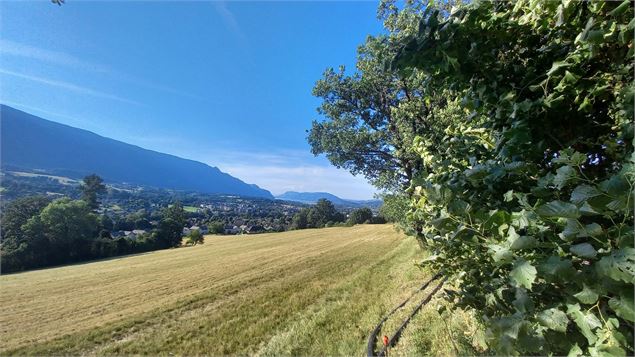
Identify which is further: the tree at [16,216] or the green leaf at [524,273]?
the tree at [16,216]

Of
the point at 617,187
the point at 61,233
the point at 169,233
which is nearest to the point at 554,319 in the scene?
the point at 617,187

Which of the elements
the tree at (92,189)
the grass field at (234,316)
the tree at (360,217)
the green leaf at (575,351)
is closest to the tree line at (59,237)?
the tree at (92,189)

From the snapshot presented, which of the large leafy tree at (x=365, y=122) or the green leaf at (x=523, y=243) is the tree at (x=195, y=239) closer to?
the large leafy tree at (x=365, y=122)

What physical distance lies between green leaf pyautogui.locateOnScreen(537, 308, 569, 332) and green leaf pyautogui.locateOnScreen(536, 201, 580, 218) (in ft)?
1.89

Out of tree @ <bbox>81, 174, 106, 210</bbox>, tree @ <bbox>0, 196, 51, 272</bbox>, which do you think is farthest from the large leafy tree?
tree @ <bbox>81, 174, 106, 210</bbox>

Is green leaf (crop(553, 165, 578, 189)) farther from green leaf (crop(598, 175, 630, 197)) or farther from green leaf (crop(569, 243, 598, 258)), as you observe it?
green leaf (crop(569, 243, 598, 258))

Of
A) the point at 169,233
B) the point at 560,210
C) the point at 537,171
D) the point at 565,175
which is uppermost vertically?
the point at 537,171

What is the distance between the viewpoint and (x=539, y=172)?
6.65 feet

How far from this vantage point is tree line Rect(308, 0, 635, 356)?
4.58 ft

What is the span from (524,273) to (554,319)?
391mm

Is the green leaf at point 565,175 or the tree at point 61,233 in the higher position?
the green leaf at point 565,175

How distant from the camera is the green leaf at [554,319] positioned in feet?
5.00

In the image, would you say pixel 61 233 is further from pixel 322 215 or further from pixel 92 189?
pixel 322 215

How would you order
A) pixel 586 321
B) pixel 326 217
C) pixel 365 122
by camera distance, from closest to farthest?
pixel 586 321 < pixel 365 122 < pixel 326 217
